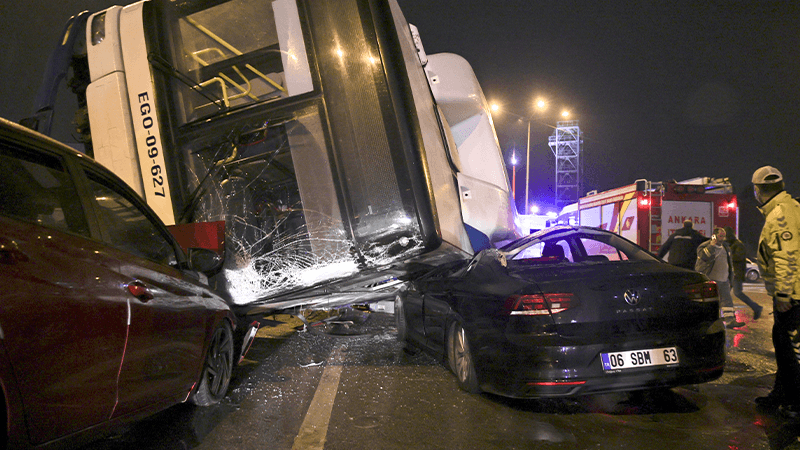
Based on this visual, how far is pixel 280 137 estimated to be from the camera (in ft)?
14.5

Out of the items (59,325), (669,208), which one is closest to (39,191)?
(59,325)

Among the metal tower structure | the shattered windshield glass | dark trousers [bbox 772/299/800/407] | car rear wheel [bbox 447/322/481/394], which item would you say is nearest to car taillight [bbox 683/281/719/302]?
dark trousers [bbox 772/299/800/407]

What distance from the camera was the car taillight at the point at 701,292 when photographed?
3410mm

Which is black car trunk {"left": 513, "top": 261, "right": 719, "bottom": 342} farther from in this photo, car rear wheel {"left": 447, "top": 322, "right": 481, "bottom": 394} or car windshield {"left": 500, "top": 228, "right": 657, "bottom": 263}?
car rear wheel {"left": 447, "top": 322, "right": 481, "bottom": 394}

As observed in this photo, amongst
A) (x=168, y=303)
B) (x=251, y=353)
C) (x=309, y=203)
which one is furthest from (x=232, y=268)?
(x=168, y=303)

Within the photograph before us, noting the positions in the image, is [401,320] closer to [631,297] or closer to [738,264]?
[631,297]

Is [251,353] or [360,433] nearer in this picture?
[360,433]

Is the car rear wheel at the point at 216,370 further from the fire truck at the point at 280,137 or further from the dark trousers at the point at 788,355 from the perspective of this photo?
the dark trousers at the point at 788,355

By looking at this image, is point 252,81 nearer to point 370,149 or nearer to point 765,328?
point 370,149

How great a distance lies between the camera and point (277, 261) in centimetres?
452

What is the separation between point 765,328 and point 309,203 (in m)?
6.97

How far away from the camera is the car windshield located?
405 centimetres

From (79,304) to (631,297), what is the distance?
3036 mm

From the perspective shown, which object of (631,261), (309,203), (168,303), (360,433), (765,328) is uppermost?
(309,203)
